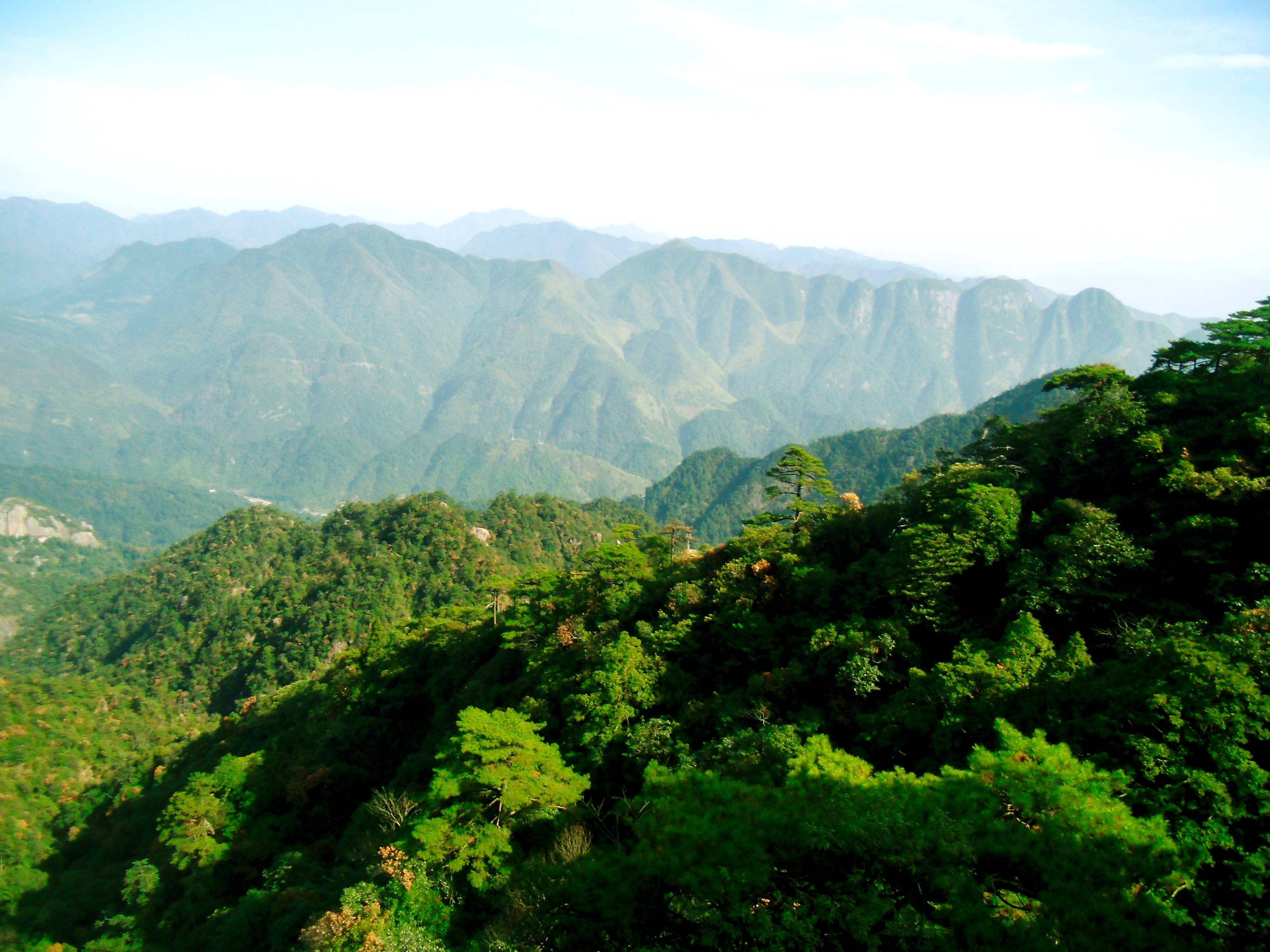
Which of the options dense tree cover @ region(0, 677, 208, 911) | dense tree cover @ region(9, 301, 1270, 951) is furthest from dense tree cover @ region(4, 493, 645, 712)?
dense tree cover @ region(9, 301, 1270, 951)

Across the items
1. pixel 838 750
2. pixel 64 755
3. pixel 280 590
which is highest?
pixel 838 750

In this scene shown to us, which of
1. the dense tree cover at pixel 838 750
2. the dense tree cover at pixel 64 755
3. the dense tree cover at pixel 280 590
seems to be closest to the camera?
the dense tree cover at pixel 838 750

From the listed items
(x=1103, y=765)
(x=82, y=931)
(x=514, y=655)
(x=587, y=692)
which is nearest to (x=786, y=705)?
(x=587, y=692)

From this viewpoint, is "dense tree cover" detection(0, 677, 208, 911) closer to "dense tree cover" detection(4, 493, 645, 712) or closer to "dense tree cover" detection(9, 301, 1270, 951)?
"dense tree cover" detection(9, 301, 1270, 951)

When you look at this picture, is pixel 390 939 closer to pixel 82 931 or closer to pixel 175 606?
pixel 82 931

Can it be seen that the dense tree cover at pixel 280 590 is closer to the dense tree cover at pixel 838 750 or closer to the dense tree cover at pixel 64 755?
the dense tree cover at pixel 64 755

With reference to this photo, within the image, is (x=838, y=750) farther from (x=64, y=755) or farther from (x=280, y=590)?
(x=280, y=590)

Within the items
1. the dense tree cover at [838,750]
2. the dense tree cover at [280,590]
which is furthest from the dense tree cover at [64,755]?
the dense tree cover at [280,590]

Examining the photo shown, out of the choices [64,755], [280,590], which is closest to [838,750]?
[64,755]
